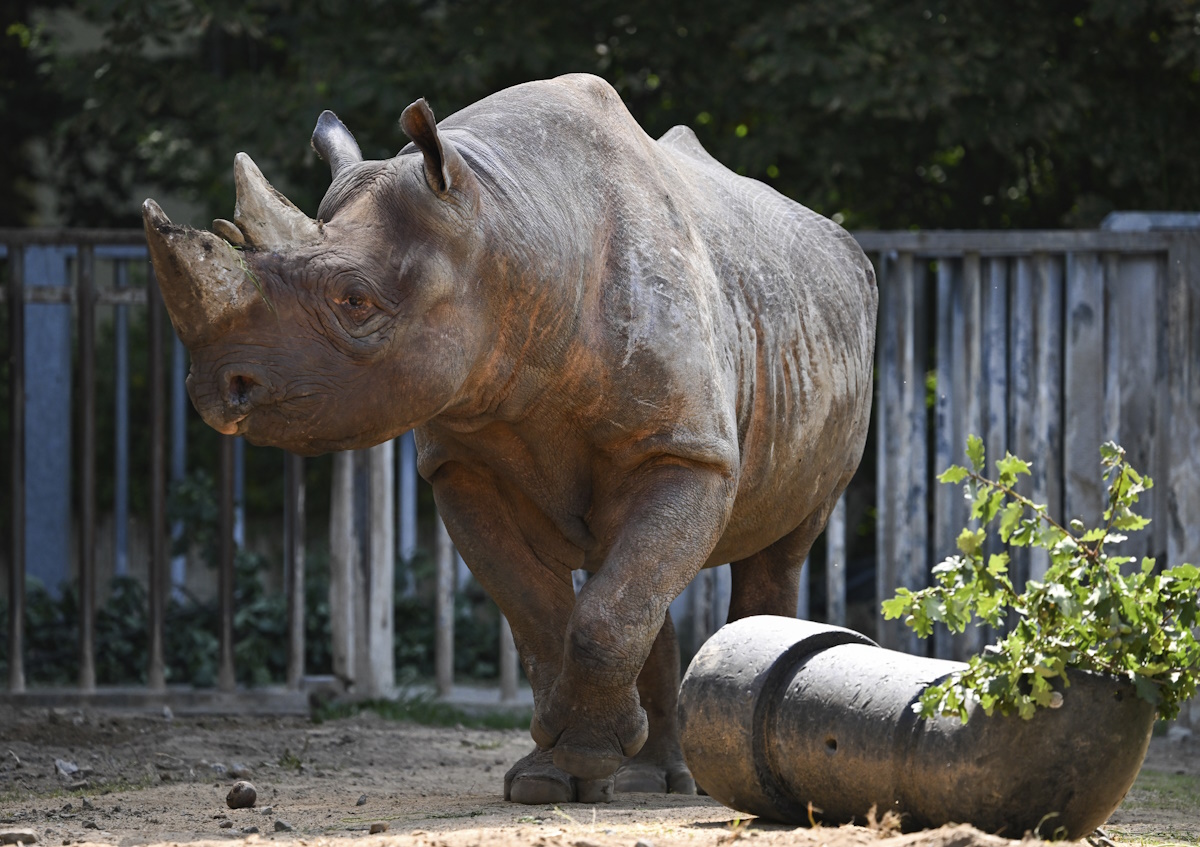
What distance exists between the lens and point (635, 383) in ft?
14.6

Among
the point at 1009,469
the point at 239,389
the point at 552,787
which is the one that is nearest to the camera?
the point at 1009,469

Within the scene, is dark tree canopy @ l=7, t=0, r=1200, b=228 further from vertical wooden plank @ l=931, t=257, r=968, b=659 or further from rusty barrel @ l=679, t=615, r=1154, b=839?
rusty barrel @ l=679, t=615, r=1154, b=839

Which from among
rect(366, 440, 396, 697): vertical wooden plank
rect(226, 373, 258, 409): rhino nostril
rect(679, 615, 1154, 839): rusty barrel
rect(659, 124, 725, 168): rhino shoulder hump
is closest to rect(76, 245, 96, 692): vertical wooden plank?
rect(366, 440, 396, 697): vertical wooden plank

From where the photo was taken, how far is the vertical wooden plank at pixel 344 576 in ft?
26.3

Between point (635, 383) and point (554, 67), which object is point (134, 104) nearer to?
point (554, 67)

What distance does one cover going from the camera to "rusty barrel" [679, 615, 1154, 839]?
141 inches

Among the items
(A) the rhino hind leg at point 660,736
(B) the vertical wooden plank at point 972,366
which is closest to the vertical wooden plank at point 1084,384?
(B) the vertical wooden plank at point 972,366

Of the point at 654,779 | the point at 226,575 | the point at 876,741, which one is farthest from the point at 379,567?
the point at 876,741

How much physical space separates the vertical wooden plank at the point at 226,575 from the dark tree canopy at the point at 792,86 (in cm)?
211

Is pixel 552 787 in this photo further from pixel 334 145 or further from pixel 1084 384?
pixel 1084 384

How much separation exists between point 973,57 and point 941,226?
1.71 metres

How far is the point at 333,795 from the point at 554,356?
1.64m

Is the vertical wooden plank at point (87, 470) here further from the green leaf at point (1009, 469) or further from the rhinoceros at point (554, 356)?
the green leaf at point (1009, 469)

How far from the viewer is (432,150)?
4.12 metres
